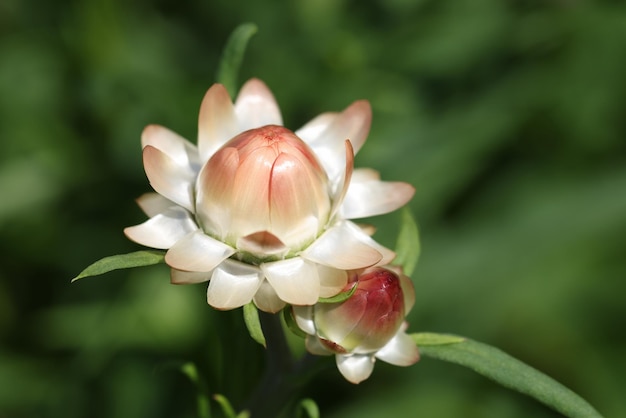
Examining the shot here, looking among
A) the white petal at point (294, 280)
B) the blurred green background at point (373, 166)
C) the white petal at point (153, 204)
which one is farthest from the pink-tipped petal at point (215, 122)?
the blurred green background at point (373, 166)

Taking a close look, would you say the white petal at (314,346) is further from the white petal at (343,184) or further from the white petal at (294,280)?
the white petal at (343,184)

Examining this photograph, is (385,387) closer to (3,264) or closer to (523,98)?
(523,98)

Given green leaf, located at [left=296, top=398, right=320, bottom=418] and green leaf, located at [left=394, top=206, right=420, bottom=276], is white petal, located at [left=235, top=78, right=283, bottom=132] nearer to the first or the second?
green leaf, located at [left=394, top=206, right=420, bottom=276]

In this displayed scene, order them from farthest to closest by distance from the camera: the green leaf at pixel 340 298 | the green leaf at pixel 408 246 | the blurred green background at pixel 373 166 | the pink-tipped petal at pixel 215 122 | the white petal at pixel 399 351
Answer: the blurred green background at pixel 373 166, the green leaf at pixel 408 246, the pink-tipped petal at pixel 215 122, the white petal at pixel 399 351, the green leaf at pixel 340 298

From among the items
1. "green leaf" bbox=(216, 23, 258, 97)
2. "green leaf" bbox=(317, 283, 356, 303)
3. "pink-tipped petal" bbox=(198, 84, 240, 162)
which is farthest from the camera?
"green leaf" bbox=(216, 23, 258, 97)

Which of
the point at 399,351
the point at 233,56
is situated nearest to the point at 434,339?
the point at 399,351

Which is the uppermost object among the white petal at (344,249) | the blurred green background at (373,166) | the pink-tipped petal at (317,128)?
the pink-tipped petal at (317,128)

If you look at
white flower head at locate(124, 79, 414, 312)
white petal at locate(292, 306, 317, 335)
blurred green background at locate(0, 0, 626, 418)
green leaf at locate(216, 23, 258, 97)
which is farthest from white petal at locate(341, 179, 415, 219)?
blurred green background at locate(0, 0, 626, 418)
